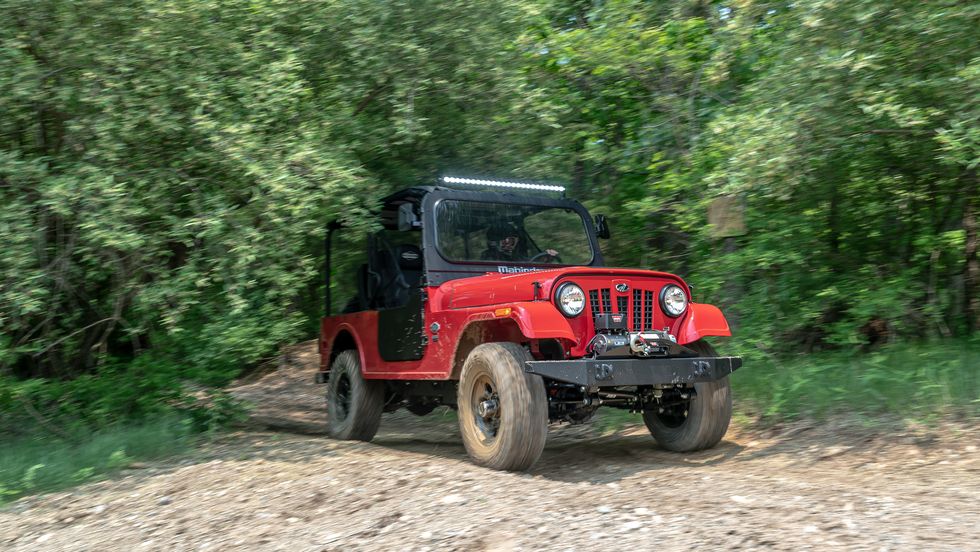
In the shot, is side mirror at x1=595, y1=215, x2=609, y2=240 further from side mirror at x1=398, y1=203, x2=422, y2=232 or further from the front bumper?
the front bumper

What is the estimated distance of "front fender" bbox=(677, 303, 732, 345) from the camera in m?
6.46

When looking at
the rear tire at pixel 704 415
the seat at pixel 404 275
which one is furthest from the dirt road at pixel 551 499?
the seat at pixel 404 275

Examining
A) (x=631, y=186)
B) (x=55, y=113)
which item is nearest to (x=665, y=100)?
(x=631, y=186)

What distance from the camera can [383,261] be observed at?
8.22 meters

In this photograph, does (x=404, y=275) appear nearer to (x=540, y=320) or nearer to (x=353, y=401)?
(x=353, y=401)

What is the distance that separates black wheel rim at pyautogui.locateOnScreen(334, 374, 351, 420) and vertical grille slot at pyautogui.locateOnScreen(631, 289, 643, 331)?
3.47 m

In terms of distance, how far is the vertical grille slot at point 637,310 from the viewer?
639cm

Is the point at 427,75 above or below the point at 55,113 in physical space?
above

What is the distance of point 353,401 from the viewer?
27.6 feet

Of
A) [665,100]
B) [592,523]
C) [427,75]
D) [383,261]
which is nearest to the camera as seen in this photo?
[592,523]

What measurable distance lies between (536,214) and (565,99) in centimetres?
368

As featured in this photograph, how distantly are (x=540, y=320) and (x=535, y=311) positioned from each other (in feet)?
0.26

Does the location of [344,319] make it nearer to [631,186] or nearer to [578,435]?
[578,435]

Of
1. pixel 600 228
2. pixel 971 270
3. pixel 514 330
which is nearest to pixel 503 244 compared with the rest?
pixel 600 228
